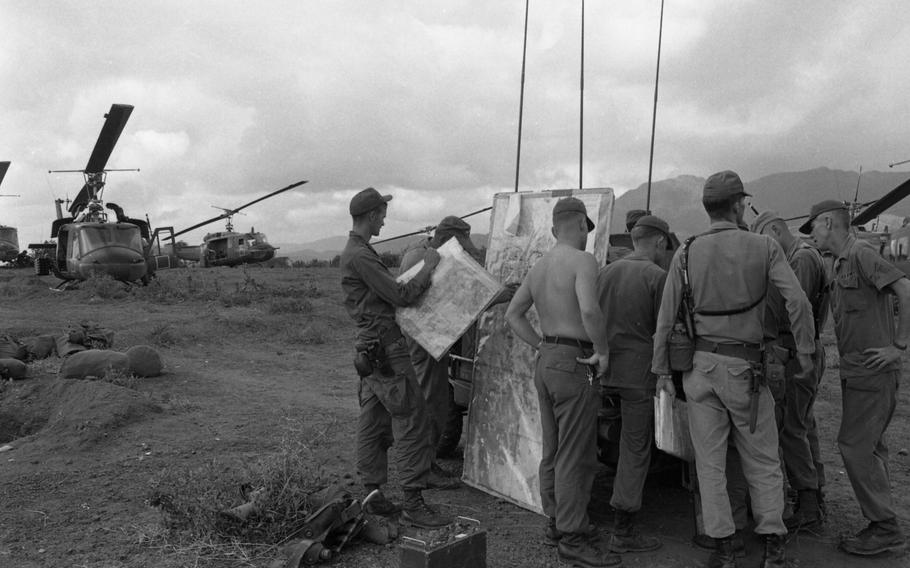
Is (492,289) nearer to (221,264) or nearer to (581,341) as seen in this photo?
(581,341)

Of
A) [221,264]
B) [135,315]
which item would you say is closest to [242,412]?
[135,315]

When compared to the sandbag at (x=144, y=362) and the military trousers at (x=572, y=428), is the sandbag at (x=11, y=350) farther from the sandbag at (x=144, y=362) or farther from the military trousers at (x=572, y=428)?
the military trousers at (x=572, y=428)

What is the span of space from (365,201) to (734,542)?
10.2 ft

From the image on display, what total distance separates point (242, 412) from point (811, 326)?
226 inches

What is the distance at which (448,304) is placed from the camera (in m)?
4.76

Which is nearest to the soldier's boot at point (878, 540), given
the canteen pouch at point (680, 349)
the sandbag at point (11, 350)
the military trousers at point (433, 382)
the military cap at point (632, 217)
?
the canteen pouch at point (680, 349)

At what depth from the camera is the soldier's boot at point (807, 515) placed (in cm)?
455

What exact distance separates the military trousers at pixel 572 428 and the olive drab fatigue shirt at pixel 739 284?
57 cm

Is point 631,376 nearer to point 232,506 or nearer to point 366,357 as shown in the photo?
point 366,357

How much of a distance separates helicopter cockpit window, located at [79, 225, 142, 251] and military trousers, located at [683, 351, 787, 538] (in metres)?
20.4

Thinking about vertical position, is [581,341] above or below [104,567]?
above

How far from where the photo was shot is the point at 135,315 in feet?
51.7

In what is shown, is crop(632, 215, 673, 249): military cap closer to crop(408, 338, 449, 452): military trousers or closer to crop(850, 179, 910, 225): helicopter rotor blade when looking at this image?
crop(408, 338, 449, 452): military trousers

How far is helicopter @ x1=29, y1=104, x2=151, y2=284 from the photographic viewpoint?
66.4 feet
